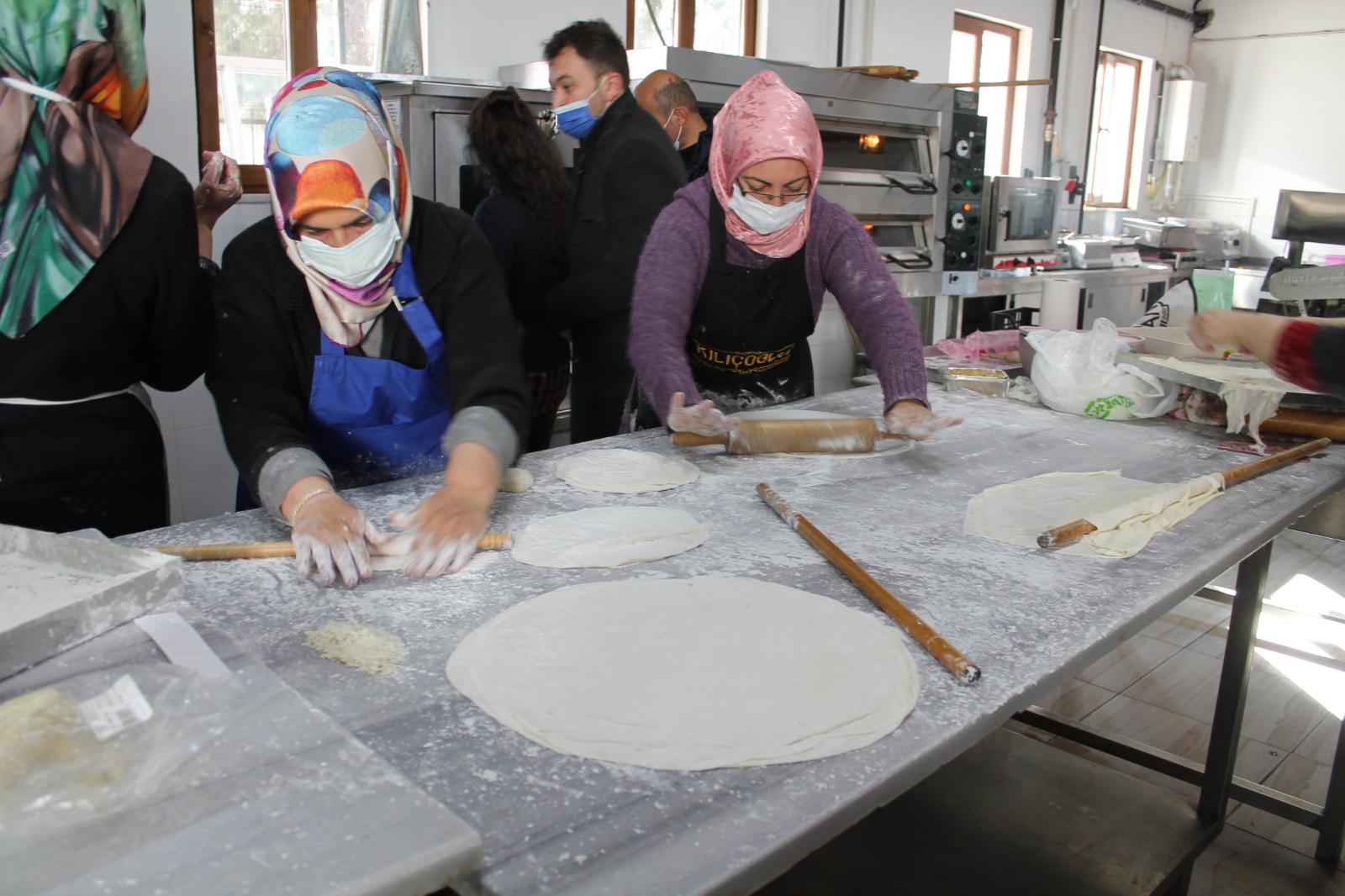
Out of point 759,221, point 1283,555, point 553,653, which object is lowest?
point 1283,555

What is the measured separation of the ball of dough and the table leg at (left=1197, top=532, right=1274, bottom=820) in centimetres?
144

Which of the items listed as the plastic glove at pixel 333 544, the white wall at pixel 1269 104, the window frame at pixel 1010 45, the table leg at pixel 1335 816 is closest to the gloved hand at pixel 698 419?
the plastic glove at pixel 333 544

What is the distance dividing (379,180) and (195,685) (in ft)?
2.97

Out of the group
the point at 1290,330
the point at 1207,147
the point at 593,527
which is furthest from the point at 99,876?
the point at 1207,147

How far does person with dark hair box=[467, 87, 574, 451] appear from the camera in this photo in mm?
2619

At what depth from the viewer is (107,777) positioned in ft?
2.14

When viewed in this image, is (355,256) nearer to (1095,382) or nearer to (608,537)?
(608,537)

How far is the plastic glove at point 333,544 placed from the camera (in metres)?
1.13

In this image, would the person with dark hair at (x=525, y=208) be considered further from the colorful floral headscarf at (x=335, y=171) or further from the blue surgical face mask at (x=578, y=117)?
the colorful floral headscarf at (x=335, y=171)

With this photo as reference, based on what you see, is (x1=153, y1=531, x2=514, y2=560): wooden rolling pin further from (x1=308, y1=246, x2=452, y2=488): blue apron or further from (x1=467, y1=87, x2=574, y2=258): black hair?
(x1=467, y1=87, x2=574, y2=258): black hair

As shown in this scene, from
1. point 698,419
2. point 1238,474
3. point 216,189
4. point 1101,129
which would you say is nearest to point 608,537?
point 698,419

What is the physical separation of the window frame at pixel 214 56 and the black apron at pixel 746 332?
4.67ft

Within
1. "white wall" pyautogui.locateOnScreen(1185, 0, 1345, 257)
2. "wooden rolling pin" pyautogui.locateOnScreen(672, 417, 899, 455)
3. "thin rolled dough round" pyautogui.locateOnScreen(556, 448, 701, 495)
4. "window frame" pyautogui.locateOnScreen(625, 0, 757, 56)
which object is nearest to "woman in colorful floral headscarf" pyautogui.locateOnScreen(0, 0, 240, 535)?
"thin rolled dough round" pyautogui.locateOnScreen(556, 448, 701, 495)

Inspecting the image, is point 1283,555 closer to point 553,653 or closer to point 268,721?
point 553,653
